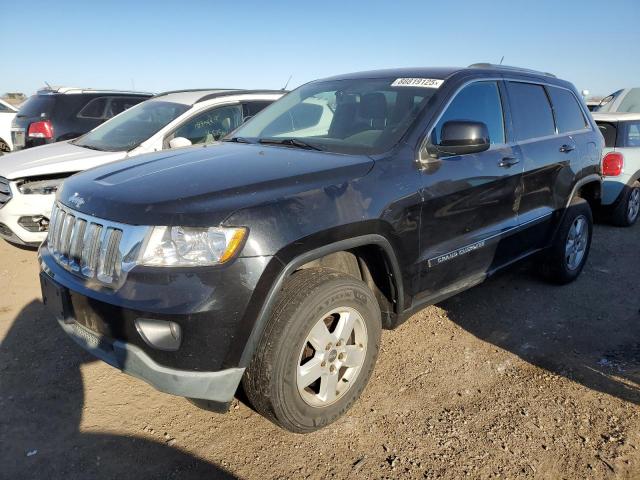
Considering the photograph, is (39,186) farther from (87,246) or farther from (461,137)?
(461,137)

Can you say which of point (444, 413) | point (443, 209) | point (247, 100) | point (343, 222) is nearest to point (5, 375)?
point (343, 222)

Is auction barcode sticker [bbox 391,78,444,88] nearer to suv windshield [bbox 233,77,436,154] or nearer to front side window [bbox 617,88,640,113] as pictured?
suv windshield [bbox 233,77,436,154]

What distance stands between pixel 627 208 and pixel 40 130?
835 centimetres

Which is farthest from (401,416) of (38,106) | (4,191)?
(38,106)

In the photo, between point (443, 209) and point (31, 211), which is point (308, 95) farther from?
point (31, 211)

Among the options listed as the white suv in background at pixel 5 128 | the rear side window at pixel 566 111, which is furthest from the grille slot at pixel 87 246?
the white suv in background at pixel 5 128

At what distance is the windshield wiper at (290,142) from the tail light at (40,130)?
5.09 m

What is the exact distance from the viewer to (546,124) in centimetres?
410

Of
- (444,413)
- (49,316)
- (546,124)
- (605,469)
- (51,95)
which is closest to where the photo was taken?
(605,469)

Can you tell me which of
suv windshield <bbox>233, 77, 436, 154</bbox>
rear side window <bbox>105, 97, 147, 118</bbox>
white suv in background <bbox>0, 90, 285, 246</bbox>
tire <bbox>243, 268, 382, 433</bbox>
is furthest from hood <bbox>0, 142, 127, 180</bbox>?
tire <bbox>243, 268, 382, 433</bbox>

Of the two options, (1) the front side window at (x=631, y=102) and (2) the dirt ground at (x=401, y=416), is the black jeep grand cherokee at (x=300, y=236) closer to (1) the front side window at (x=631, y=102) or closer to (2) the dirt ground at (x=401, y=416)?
(2) the dirt ground at (x=401, y=416)

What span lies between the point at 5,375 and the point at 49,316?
81 centimetres

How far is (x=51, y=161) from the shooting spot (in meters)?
4.91

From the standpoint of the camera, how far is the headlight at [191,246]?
81.4 inches
